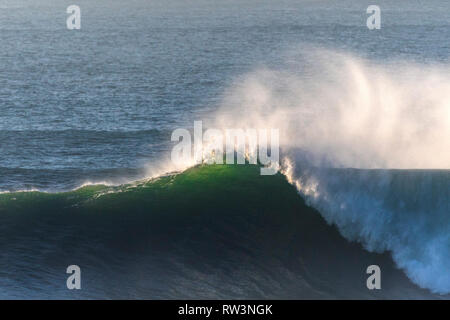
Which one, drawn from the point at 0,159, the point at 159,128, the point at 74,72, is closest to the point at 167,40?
the point at 74,72

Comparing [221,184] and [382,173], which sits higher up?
[382,173]

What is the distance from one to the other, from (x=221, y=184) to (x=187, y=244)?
142 inches

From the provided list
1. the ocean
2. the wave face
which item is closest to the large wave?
the ocean

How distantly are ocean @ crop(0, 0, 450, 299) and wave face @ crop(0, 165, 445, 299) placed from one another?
53 millimetres

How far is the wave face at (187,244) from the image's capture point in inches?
721

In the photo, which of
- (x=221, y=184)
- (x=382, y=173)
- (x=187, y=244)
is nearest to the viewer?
(x=187, y=244)

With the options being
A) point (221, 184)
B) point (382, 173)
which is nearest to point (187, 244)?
point (221, 184)

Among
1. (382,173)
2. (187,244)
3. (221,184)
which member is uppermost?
(382,173)

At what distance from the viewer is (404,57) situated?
57.0 m

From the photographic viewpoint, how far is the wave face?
18312 mm

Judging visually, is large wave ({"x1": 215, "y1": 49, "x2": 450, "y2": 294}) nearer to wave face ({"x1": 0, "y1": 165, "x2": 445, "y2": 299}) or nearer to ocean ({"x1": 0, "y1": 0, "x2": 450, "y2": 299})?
ocean ({"x1": 0, "y1": 0, "x2": 450, "y2": 299})

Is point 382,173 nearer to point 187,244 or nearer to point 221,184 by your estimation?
point 221,184

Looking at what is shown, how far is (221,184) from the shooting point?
23.6 metres

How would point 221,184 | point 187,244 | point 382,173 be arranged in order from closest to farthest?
1. point 187,244
2. point 382,173
3. point 221,184
